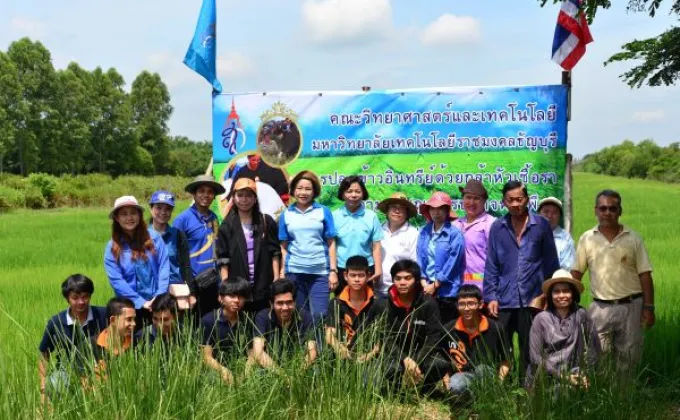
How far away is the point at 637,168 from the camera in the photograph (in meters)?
76.2

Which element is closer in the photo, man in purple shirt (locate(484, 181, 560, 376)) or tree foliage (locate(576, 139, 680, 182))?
man in purple shirt (locate(484, 181, 560, 376))

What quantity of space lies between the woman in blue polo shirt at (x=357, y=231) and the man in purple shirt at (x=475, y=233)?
68 cm

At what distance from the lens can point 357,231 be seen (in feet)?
18.5

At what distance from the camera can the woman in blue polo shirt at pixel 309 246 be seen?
218 inches

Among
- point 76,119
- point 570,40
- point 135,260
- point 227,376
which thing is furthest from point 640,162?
point 227,376

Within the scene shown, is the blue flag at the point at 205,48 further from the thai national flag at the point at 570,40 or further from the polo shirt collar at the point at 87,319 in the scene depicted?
the thai national flag at the point at 570,40

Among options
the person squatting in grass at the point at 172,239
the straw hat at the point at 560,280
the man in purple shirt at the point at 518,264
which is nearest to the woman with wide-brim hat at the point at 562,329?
the straw hat at the point at 560,280

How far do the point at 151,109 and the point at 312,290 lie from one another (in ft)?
164

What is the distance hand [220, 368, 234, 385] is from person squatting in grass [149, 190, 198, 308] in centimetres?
166

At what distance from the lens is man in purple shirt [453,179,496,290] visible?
5395mm

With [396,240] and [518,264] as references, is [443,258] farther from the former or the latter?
[518,264]

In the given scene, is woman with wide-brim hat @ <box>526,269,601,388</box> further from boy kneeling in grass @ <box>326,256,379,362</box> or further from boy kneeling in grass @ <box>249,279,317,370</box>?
boy kneeling in grass @ <box>249,279,317,370</box>

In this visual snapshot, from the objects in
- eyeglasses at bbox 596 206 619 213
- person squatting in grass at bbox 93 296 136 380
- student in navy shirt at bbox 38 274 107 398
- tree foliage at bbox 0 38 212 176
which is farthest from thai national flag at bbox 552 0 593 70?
tree foliage at bbox 0 38 212 176

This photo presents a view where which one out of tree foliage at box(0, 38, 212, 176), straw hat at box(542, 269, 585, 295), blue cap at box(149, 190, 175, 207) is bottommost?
straw hat at box(542, 269, 585, 295)
